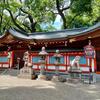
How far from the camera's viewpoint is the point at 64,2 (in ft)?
106

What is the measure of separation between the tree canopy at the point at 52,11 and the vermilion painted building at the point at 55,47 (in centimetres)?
956

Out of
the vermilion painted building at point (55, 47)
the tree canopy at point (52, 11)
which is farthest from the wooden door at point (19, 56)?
the tree canopy at point (52, 11)

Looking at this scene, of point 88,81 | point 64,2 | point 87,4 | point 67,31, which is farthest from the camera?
point 64,2

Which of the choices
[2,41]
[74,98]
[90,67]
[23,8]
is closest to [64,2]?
[23,8]

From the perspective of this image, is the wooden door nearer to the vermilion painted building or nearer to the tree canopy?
the vermilion painted building

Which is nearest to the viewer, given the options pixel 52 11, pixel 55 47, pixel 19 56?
pixel 55 47

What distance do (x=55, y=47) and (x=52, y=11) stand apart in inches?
604

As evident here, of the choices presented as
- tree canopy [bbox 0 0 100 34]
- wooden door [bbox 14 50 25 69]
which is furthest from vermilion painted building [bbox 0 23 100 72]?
tree canopy [bbox 0 0 100 34]

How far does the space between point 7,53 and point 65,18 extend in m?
14.0

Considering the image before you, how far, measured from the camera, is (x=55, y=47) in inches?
723

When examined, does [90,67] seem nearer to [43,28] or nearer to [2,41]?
[2,41]

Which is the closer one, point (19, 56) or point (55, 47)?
point (55, 47)

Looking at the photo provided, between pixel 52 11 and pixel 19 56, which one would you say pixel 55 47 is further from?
pixel 52 11

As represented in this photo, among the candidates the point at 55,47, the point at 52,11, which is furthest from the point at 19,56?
the point at 52,11
